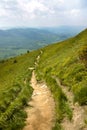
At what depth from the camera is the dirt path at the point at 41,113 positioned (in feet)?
62.0

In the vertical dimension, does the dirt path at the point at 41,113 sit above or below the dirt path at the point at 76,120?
below

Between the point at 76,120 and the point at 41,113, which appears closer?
the point at 76,120

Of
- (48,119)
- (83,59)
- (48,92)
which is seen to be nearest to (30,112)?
(48,119)

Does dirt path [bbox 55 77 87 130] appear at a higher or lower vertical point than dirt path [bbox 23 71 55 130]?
higher

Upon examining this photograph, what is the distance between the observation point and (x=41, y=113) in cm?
2191

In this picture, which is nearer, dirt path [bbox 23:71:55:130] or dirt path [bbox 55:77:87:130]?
dirt path [bbox 55:77:87:130]

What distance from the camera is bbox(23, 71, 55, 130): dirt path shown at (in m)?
18.9

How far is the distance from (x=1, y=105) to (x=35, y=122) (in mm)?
5293

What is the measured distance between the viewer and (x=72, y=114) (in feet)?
64.0

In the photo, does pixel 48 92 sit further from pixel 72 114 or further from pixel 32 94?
pixel 72 114

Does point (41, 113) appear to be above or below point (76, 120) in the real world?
below

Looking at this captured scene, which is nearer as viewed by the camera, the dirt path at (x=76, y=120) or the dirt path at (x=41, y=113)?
the dirt path at (x=76, y=120)

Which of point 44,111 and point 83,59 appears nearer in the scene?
point 44,111

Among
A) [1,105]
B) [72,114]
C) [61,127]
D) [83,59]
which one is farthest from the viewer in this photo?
[83,59]
